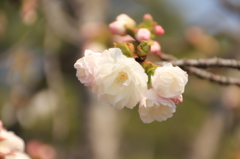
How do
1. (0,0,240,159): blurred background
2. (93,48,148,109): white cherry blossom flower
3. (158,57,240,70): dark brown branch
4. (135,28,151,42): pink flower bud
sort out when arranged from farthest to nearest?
1. (0,0,240,159): blurred background
2. (158,57,240,70): dark brown branch
3. (135,28,151,42): pink flower bud
4. (93,48,148,109): white cherry blossom flower

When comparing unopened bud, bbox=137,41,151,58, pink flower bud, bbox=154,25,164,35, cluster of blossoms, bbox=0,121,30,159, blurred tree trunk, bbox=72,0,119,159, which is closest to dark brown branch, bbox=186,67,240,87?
pink flower bud, bbox=154,25,164,35

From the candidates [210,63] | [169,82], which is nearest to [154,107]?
[169,82]

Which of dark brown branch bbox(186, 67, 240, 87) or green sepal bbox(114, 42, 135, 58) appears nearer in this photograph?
green sepal bbox(114, 42, 135, 58)

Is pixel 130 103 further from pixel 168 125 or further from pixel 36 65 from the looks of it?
pixel 168 125

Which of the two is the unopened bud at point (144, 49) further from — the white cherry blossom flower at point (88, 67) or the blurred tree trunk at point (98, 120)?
the blurred tree trunk at point (98, 120)

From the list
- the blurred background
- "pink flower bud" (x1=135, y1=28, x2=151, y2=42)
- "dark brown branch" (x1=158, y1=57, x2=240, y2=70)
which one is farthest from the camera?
the blurred background

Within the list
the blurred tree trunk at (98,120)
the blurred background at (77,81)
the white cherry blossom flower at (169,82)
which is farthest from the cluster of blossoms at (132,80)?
the blurred tree trunk at (98,120)

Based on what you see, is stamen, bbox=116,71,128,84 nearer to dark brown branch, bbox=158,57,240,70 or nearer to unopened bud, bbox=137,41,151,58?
unopened bud, bbox=137,41,151,58

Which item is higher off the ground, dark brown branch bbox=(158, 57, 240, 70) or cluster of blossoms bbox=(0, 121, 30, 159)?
dark brown branch bbox=(158, 57, 240, 70)
